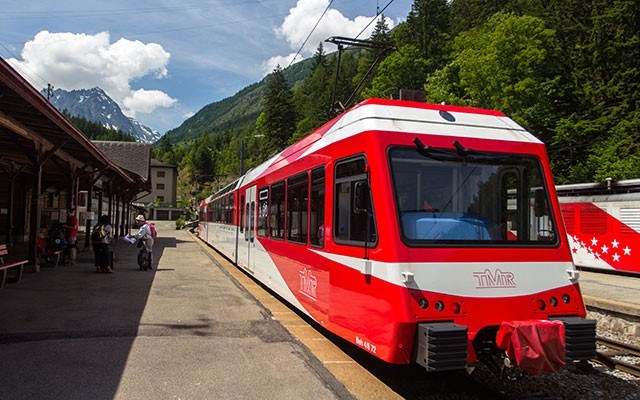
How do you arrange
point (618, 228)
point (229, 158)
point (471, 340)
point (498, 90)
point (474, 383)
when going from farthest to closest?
point (229, 158) → point (498, 90) → point (618, 228) → point (474, 383) → point (471, 340)

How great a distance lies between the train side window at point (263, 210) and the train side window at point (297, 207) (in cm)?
198

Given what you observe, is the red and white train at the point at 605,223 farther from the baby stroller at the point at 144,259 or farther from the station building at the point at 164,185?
the station building at the point at 164,185

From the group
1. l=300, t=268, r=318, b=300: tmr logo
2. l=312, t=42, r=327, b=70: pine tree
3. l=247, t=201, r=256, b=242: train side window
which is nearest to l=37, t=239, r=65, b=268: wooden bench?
l=247, t=201, r=256, b=242: train side window

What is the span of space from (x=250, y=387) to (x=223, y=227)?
14.8 metres

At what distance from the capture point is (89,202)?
20734 millimetres

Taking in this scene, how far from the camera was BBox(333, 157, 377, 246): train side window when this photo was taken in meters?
5.26

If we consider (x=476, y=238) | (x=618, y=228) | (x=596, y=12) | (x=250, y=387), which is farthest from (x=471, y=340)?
(x=596, y=12)

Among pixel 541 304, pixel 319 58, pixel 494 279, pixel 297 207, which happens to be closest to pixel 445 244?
pixel 494 279

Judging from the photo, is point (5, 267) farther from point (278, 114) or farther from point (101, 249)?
point (278, 114)

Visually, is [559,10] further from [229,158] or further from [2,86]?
[229,158]

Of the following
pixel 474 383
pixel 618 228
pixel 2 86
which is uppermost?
pixel 2 86

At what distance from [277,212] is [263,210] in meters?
1.38

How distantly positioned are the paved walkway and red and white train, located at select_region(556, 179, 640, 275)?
13.4m

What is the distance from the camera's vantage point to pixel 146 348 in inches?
242
